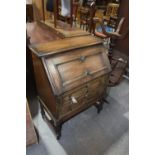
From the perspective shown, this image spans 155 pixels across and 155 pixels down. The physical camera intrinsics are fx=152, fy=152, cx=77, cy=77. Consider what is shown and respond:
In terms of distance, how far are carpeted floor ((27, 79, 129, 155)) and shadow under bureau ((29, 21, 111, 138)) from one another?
0.50ft

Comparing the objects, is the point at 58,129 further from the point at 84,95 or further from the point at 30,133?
the point at 84,95

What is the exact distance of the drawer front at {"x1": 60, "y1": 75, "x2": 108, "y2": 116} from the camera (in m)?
1.26

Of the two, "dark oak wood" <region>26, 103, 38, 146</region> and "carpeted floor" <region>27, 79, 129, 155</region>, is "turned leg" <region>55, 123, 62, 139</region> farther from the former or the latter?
"dark oak wood" <region>26, 103, 38, 146</region>

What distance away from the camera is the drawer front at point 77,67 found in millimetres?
1136

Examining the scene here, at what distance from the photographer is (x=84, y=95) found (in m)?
1.40

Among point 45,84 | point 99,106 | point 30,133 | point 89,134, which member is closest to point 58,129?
point 30,133

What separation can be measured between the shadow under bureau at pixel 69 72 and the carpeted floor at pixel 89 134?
153 millimetres

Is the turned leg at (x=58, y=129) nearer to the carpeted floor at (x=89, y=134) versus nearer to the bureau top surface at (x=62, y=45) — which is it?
the carpeted floor at (x=89, y=134)

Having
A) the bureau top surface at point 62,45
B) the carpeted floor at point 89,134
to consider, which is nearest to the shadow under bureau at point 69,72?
the bureau top surface at point 62,45

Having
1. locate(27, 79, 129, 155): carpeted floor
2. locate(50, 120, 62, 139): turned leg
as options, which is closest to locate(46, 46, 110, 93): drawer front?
locate(50, 120, 62, 139): turned leg

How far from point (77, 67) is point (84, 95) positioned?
0.30 m
